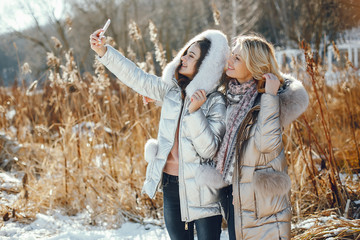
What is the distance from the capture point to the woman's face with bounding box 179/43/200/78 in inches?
76.5

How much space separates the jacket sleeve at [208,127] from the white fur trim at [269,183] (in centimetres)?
26

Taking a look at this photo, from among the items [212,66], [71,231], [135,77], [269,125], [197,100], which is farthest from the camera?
[71,231]

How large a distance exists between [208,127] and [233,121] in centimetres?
13

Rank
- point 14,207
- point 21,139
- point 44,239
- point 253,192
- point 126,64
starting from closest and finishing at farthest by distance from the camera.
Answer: point 253,192
point 126,64
point 44,239
point 14,207
point 21,139

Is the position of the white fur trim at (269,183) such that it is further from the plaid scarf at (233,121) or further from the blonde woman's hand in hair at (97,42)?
the blonde woman's hand in hair at (97,42)

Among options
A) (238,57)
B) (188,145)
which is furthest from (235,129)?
(238,57)

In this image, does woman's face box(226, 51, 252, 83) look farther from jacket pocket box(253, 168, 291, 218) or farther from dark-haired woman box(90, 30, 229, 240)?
jacket pocket box(253, 168, 291, 218)

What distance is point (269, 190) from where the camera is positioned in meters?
1.67

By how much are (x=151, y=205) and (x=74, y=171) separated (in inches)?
29.2

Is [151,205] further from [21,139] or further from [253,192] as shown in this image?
[21,139]

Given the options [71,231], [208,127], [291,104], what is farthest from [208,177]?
[71,231]

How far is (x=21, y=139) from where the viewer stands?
13.9 ft

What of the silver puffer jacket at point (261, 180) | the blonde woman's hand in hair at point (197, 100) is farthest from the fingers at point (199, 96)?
the silver puffer jacket at point (261, 180)

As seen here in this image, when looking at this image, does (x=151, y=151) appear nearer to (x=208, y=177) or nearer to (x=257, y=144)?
(x=208, y=177)
